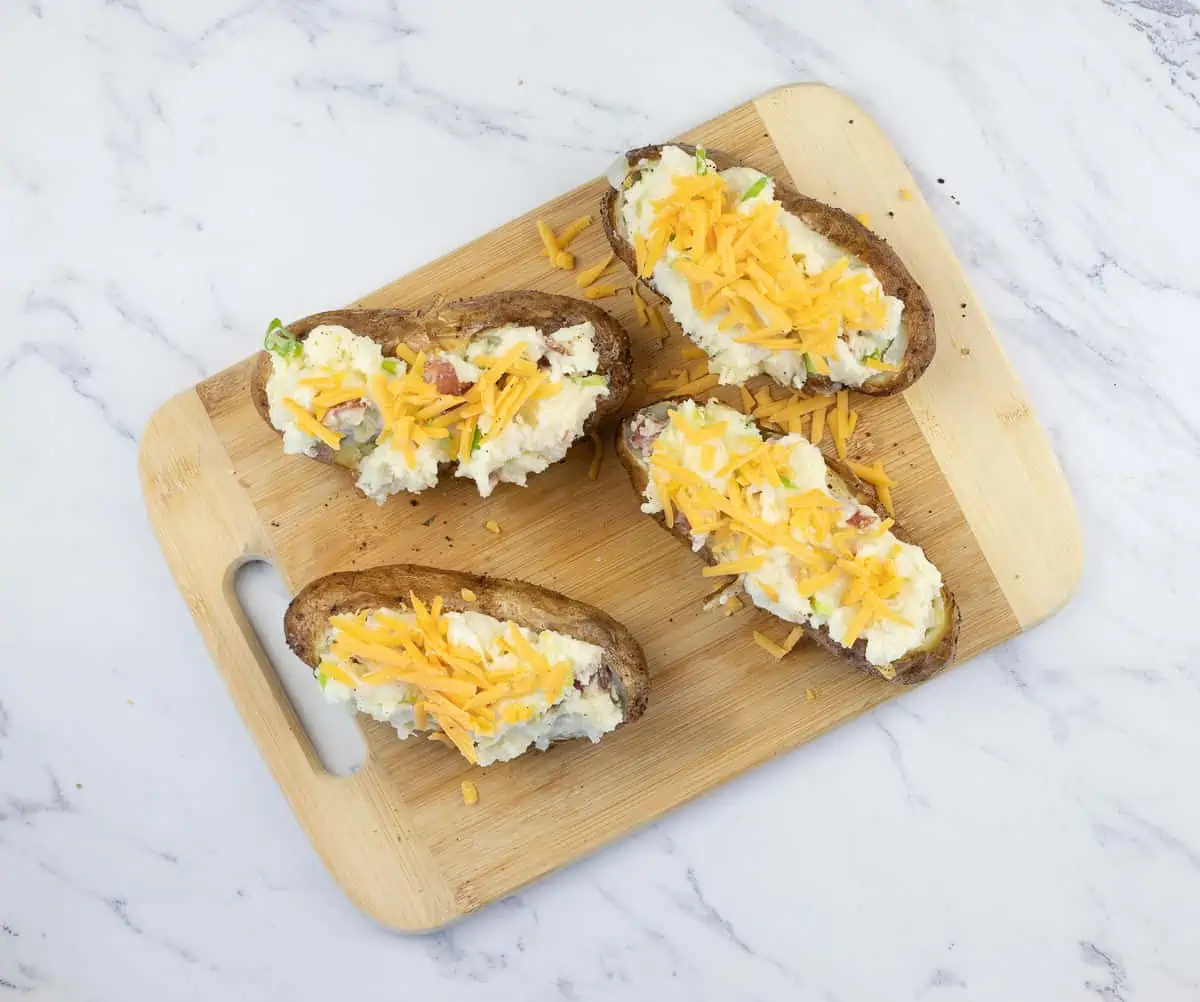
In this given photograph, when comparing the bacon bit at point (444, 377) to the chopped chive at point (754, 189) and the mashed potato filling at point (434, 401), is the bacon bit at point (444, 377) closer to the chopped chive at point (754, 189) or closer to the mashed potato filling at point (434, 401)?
the mashed potato filling at point (434, 401)

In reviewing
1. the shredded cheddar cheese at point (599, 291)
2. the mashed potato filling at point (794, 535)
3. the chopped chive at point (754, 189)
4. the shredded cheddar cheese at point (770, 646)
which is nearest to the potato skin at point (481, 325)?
the shredded cheddar cheese at point (599, 291)

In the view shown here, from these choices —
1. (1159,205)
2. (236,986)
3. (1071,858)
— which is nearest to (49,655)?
(236,986)

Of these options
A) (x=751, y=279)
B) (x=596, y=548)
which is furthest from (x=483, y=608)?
(x=751, y=279)

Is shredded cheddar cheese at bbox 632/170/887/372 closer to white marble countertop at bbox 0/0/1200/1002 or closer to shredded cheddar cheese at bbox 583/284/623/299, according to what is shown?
shredded cheddar cheese at bbox 583/284/623/299

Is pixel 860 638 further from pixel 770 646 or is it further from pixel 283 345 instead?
pixel 283 345

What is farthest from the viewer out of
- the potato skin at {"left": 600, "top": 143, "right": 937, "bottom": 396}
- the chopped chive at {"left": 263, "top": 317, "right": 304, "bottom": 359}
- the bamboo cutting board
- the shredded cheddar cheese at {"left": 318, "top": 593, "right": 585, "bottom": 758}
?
the bamboo cutting board

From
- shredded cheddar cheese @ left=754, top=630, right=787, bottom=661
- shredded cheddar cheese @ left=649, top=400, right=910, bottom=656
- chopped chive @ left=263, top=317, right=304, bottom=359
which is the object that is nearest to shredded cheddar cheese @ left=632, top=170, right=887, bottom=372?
shredded cheddar cheese @ left=649, top=400, right=910, bottom=656

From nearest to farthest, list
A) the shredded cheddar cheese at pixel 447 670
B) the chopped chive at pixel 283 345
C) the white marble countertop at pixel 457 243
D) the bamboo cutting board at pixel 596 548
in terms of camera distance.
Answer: the shredded cheddar cheese at pixel 447 670, the chopped chive at pixel 283 345, the bamboo cutting board at pixel 596 548, the white marble countertop at pixel 457 243
